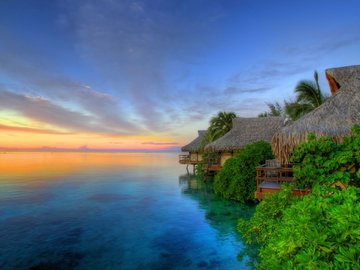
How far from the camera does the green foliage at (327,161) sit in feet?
12.4

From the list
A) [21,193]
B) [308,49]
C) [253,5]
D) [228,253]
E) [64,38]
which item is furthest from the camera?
[21,193]

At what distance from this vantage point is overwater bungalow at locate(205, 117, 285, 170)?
18.8m

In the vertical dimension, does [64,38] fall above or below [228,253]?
above

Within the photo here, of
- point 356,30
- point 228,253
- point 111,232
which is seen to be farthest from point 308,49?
point 111,232

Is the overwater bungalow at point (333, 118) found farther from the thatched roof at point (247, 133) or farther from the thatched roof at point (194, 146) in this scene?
the thatched roof at point (194, 146)

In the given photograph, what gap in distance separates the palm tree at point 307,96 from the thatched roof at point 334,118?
10.2 meters

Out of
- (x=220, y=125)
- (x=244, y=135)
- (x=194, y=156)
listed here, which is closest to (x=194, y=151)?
(x=194, y=156)

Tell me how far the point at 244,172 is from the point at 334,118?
17.9ft

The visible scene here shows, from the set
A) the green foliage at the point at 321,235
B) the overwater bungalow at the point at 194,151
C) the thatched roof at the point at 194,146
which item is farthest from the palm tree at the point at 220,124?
the green foliage at the point at 321,235

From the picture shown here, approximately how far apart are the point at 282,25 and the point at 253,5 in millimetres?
2385

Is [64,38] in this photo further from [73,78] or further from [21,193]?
[21,193]

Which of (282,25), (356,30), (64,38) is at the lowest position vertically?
(356,30)

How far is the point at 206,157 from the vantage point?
2183cm

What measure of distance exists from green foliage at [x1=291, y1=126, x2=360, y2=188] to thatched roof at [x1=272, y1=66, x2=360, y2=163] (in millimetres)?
3291
